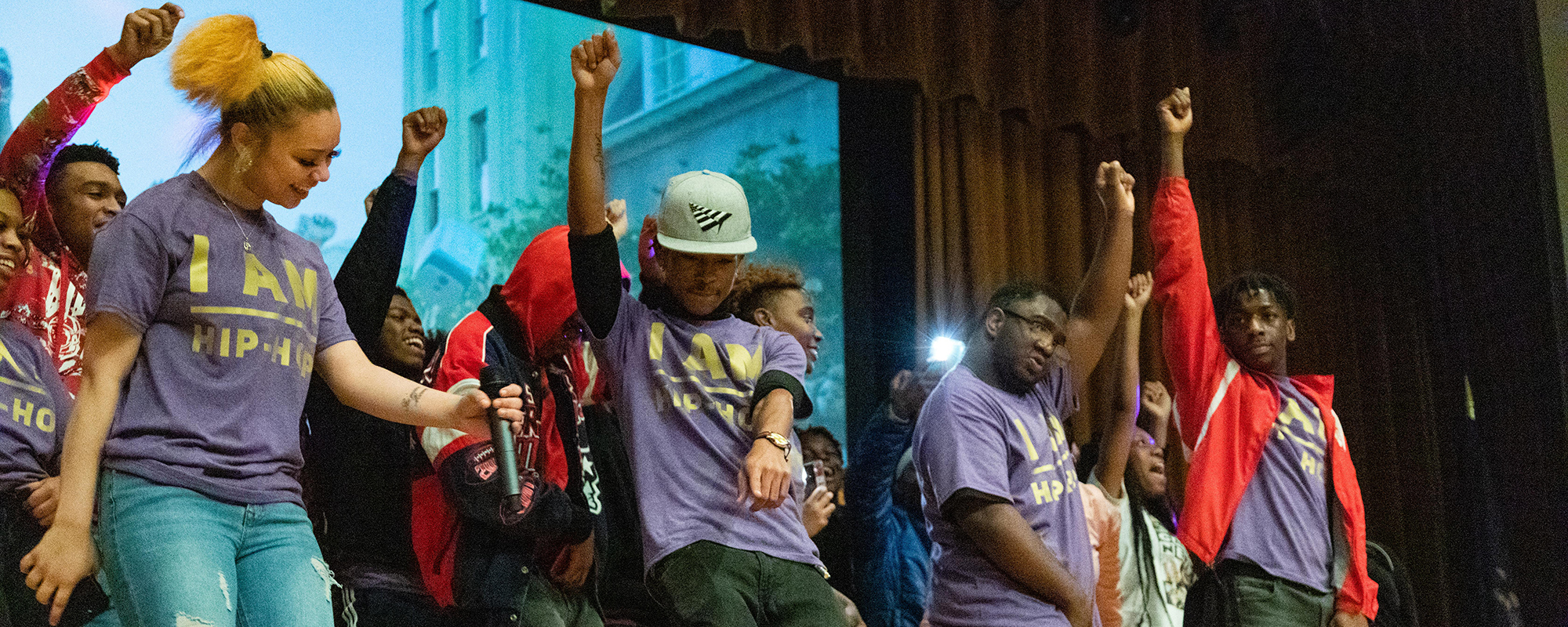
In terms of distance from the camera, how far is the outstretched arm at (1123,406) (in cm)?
337

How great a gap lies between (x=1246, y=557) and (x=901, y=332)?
1741 millimetres

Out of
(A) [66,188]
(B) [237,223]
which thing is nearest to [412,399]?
(B) [237,223]

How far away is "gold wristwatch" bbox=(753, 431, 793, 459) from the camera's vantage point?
208 cm

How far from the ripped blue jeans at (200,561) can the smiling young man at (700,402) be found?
59 centimetres

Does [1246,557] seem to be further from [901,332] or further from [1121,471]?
[901,332]

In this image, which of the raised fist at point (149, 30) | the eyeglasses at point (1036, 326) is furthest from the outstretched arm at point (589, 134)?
the eyeglasses at point (1036, 326)

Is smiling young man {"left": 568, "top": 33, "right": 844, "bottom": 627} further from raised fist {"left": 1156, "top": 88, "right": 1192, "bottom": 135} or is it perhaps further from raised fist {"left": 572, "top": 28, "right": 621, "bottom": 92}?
raised fist {"left": 1156, "top": 88, "right": 1192, "bottom": 135}

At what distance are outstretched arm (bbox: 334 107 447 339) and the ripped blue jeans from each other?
666 mm

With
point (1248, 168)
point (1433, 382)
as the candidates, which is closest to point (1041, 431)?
point (1248, 168)

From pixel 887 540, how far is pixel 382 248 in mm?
1779

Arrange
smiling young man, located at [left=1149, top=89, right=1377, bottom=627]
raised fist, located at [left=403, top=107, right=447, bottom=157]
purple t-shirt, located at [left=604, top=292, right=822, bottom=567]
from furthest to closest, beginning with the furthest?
smiling young man, located at [left=1149, top=89, right=1377, bottom=627] → raised fist, located at [left=403, top=107, right=447, bottom=157] → purple t-shirt, located at [left=604, top=292, right=822, bottom=567]

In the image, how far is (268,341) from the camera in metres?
1.76

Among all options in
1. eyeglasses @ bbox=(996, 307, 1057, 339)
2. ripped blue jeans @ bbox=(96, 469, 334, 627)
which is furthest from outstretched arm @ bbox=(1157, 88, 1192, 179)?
ripped blue jeans @ bbox=(96, 469, 334, 627)

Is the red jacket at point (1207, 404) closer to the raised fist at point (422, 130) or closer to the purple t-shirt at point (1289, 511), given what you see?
the purple t-shirt at point (1289, 511)
